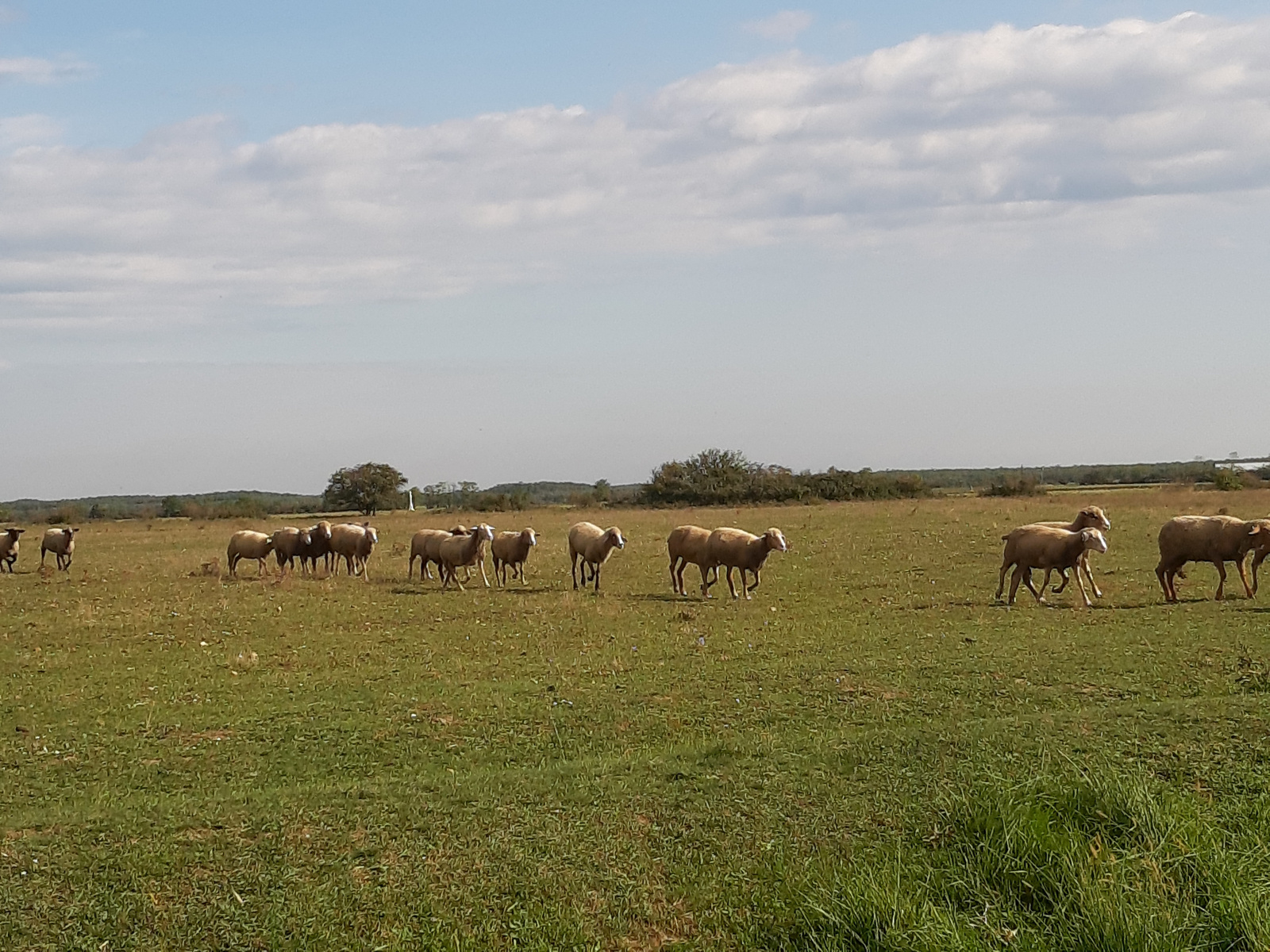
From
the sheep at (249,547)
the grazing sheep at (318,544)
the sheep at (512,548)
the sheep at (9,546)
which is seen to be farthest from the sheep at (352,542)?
the sheep at (9,546)

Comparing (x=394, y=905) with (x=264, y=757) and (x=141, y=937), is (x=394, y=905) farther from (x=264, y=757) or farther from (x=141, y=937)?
(x=264, y=757)

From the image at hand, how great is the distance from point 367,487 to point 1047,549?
63907 mm

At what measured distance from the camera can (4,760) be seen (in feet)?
34.0

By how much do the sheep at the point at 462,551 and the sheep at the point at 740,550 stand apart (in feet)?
16.7

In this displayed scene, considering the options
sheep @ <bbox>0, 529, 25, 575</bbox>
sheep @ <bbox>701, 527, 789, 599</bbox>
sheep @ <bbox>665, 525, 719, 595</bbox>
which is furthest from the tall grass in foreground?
sheep @ <bbox>0, 529, 25, 575</bbox>

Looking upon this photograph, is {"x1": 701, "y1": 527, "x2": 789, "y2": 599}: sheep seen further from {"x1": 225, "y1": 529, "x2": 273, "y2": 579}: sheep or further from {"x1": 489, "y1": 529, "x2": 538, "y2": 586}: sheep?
{"x1": 225, "y1": 529, "x2": 273, "y2": 579}: sheep

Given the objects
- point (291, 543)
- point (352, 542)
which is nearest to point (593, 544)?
point (352, 542)

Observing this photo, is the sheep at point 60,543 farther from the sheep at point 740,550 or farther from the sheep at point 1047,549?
the sheep at point 1047,549

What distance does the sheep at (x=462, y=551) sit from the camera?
25.3 m

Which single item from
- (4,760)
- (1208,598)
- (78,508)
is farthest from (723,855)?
(78,508)

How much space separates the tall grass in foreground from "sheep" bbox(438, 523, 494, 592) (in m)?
17.6

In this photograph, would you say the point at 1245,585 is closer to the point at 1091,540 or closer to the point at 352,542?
the point at 1091,540

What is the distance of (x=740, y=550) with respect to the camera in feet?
73.8

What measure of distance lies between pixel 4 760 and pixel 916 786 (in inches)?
299
